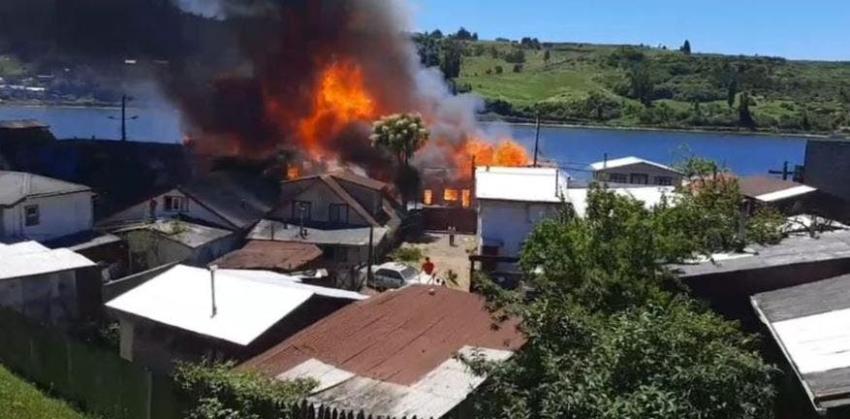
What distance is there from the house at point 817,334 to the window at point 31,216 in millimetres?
26762

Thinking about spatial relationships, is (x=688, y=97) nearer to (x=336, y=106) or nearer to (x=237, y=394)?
(x=336, y=106)

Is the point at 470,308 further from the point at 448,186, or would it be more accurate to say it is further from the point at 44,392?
the point at 448,186

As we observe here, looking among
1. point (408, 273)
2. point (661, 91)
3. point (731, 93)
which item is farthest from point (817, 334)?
point (661, 91)

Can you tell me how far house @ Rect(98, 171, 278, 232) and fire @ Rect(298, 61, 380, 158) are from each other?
50.9 ft

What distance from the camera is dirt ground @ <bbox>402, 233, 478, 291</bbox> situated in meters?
36.9

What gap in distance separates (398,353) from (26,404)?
6.35 metres

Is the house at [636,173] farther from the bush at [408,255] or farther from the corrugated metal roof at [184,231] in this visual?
the corrugated metal roof at [184,231]

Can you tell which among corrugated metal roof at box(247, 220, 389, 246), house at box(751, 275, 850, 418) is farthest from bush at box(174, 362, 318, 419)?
corrugated metal roof at box(247, 220, 389, 246)

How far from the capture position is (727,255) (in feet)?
51.1

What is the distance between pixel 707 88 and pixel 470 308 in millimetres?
158526

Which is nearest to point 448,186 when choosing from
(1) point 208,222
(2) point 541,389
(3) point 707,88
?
(1) point 208,222

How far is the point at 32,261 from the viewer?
24344 mm

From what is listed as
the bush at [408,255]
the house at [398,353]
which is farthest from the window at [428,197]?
the house at [398,353]

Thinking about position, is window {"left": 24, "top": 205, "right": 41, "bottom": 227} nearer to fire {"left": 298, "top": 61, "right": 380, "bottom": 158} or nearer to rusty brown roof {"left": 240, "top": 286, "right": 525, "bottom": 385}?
rusty brown roof {"left": 240, "top": 286, "right": 525, "bottom": 385}
